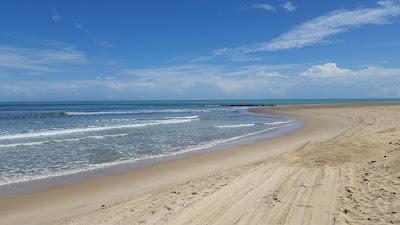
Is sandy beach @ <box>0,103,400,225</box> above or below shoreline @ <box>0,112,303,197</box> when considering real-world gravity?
above

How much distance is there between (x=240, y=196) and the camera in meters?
7.20

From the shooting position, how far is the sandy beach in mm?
5996

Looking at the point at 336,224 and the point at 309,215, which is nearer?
the point at 336,224

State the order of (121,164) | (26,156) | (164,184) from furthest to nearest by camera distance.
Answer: (26,156), (121,164), (164,184)

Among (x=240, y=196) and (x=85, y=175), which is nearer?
(x=240, y=196)

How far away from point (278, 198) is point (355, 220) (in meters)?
1.57

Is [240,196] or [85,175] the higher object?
[240,196]

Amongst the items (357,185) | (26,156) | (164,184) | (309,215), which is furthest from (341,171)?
(26,156)

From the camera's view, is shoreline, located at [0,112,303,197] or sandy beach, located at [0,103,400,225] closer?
sandy beach, located at [0,103,400,225]

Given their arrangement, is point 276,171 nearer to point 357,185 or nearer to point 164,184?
point 357,185

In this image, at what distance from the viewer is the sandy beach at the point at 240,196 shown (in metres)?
6.00

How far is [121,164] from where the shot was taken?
12.7 meters

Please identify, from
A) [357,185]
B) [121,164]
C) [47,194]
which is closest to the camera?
[357,185]

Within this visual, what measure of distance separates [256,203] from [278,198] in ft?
1.71
